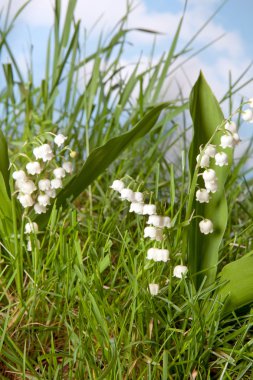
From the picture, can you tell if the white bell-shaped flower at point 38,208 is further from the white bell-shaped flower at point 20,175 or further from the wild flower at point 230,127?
the wild flower at point 230,127

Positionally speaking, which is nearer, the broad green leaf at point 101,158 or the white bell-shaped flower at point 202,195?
the white bell-shaped flower at point 202,195

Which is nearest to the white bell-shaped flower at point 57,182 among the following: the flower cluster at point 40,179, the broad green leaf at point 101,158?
the flower cluster at point 40,179

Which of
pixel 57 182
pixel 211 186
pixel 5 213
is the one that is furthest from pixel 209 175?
pixel 5 213

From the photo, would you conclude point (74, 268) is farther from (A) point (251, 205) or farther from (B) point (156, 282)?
(A) point (251, 205)

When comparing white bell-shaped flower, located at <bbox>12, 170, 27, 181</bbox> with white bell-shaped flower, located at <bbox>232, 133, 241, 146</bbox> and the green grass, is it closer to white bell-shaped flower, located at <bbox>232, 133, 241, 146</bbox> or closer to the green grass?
the green grass

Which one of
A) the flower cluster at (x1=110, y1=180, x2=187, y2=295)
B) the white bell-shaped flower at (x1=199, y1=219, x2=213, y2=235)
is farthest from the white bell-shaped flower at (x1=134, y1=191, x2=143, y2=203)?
the white bell-shaped flower at (x1=199, y1=219, x2=213, y2=235)
